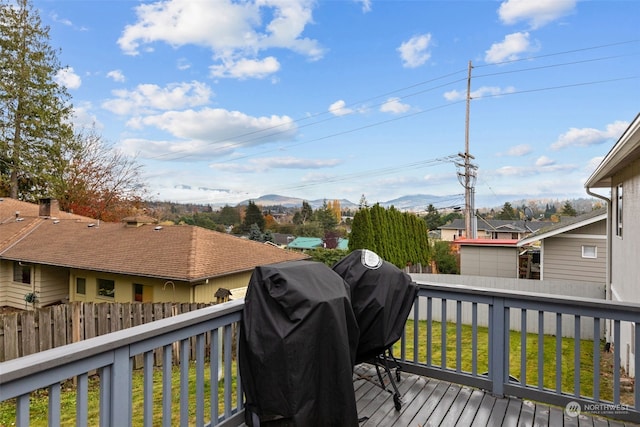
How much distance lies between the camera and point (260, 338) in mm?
2047

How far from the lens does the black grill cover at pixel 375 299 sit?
101 inches

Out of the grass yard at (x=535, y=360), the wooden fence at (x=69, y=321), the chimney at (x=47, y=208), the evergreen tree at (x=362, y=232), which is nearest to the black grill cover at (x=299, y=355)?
the grass yard at (x=535, y=360)

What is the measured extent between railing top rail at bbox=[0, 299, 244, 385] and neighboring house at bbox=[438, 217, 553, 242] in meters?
31.6

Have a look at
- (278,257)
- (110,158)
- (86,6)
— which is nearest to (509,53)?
(278,257)

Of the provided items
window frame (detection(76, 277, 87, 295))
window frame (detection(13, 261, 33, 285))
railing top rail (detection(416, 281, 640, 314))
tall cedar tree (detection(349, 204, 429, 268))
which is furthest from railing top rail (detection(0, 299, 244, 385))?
window frame (detection(13, 261, 33, 285))

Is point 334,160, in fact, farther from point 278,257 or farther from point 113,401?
point 113,401

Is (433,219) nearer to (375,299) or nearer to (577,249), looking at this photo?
(577,249)

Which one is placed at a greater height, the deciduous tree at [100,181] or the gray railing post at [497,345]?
the deciduous tree at [100,181]

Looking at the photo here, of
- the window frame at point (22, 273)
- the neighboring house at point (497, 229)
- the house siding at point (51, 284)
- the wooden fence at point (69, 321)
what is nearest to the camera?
the wooden fence at point (69, 321)

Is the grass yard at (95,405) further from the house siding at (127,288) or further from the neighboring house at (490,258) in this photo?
the neighboring house at (490,258)

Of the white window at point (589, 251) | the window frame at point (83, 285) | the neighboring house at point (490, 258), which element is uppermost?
the white window at point (589, 251)

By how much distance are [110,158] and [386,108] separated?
20.0 m

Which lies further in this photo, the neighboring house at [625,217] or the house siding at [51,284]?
the house siding at [51,284]

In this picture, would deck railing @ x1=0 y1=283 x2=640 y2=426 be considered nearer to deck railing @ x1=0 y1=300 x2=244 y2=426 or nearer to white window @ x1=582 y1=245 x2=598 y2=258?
deck railing @ x1=0 y1=300 x2=244 y2=426
